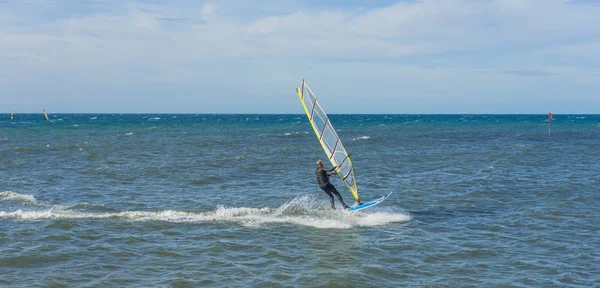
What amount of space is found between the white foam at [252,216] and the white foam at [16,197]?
179 cm

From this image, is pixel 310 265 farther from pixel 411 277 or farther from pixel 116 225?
pixel 116 225

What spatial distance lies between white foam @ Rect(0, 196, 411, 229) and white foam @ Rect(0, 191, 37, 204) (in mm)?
1785

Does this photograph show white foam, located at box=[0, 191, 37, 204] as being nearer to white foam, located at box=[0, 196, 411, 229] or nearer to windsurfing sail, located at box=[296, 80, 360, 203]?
white foam, located at box=[0, 196, 411, 229]

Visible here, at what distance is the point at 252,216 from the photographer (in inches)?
593

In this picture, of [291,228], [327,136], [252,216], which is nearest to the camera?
[291,228]

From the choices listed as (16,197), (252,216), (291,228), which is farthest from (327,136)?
(16,197)

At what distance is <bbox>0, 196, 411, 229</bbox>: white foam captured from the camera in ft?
47.2

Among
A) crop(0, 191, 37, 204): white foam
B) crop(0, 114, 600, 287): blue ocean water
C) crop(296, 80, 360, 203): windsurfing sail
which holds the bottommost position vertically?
crop(0, 114, 600, 287): blue ocean water

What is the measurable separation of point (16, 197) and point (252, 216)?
8.28m

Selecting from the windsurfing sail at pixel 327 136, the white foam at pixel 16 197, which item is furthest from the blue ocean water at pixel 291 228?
the windsurfing sail at pixel 327 136

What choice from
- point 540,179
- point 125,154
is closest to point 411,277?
point 540,179

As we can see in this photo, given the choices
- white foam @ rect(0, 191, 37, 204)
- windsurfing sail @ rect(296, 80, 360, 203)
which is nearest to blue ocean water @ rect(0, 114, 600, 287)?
white foam @ rect(0, 191, 37, 204)

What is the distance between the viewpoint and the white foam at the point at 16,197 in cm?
1709

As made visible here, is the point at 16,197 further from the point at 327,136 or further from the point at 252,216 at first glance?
the point at 327,136
